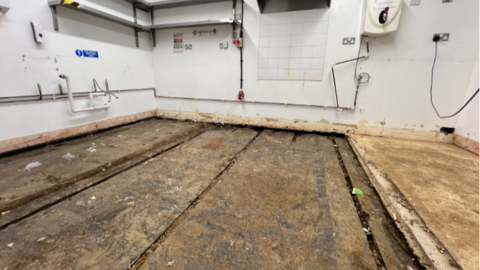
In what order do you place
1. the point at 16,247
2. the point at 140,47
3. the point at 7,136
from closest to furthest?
1. the point at 16,247
2. the point at 7,136
3. the point at 140,47

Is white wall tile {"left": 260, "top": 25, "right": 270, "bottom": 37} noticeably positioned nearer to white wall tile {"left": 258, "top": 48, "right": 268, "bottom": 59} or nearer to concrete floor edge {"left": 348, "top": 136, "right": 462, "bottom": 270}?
white wall tile {"left": 258, "top": 48, "right": 268, "bottom": 59}

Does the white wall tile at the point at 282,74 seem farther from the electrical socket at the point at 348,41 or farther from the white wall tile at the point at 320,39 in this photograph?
the electrical socket at the point at 348,41

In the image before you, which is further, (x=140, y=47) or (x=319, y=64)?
(x=140, y=47)

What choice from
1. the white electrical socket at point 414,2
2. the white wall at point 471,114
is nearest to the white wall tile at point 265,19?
the white electrical socket at point 414,2

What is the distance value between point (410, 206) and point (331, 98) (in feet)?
7.03

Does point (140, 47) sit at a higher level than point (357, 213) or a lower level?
higher

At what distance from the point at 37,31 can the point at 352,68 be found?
4.33 metres

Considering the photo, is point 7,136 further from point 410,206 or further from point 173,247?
point 410,206

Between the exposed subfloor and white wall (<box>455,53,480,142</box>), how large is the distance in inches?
67.0

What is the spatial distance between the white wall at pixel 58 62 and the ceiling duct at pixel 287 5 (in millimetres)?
2414

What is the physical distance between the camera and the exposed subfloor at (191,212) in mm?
1112

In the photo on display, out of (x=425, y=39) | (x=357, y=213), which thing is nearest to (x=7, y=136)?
(x=357, y=213)

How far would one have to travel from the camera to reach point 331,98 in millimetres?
3283

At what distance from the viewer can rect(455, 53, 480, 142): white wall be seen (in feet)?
8.30
